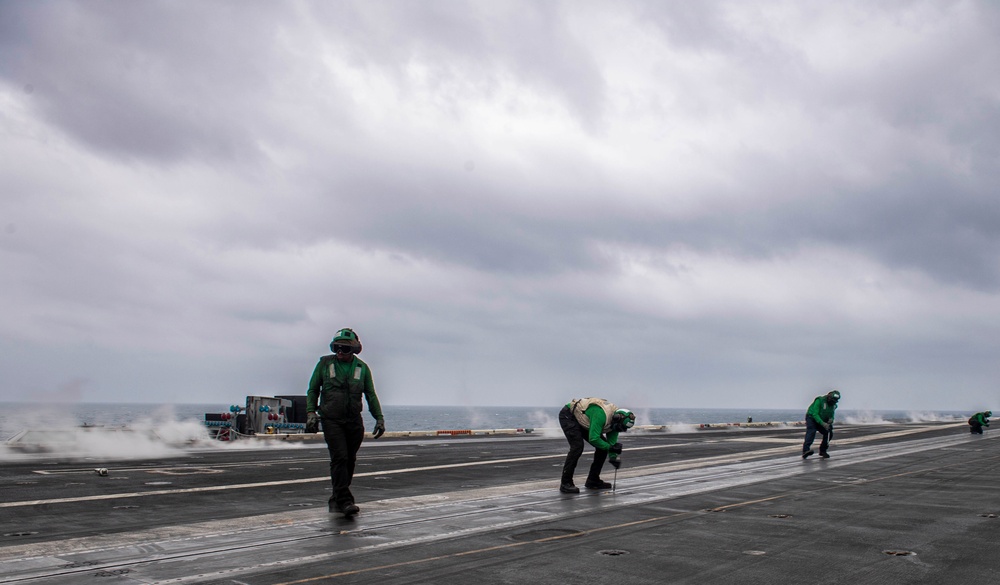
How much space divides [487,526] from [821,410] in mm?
16013

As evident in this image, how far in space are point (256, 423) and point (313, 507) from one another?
25838mm

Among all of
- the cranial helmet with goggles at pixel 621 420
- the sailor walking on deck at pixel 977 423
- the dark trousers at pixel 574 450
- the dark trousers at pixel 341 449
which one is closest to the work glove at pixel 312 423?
the dark trousers at pixel 341 449

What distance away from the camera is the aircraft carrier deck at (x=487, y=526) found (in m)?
7.21

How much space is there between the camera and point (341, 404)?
10.6 meters

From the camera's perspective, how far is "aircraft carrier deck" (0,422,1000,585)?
284 inches

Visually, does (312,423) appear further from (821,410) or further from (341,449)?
(821,410)

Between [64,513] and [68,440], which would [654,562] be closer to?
[64,513]

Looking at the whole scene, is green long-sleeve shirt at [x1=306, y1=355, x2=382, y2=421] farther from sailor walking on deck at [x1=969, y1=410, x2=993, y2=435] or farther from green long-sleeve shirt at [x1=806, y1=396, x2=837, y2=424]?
sailor walking on deck at [x1=969, y1=410, x2=993, y2=435]

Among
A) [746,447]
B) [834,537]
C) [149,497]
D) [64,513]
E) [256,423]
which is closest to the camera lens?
[834,537]

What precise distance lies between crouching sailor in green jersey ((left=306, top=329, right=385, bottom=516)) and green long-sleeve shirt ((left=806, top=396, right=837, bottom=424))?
16.1 meters

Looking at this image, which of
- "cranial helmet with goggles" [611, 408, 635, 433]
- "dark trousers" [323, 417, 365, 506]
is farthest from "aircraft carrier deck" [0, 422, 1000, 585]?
"cranial helmet with goggles" [611, 408, 635, 433]

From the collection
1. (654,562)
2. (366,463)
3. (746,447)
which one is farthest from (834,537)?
(746,447)

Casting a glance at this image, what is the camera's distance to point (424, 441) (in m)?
31.3

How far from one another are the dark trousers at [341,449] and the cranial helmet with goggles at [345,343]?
0.97 meters
